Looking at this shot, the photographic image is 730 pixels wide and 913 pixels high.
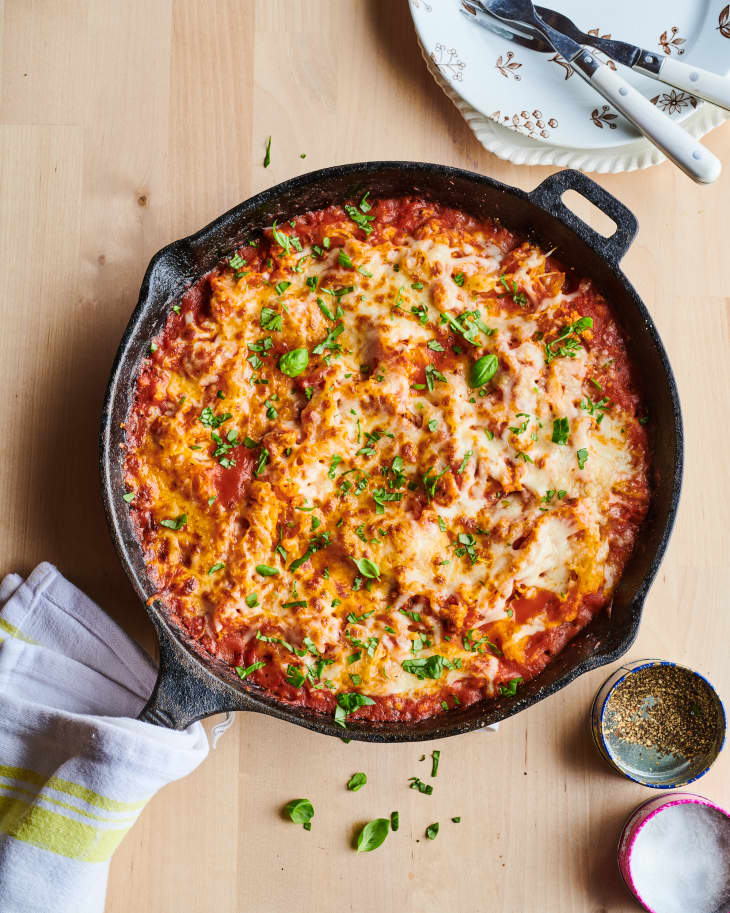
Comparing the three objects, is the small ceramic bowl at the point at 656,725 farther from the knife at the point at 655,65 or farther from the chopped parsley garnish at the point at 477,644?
the knife at the point at 655,65

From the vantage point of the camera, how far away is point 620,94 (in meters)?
3.10

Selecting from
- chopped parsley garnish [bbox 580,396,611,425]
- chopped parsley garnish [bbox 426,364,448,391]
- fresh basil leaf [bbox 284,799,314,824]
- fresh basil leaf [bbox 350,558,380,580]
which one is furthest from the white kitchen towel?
chopped parsley garnish [bbox 580,396,611,425]

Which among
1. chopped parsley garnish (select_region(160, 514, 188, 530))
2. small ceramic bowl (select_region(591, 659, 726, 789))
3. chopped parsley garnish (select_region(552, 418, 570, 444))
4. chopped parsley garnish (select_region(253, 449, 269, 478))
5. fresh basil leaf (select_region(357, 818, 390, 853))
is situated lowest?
fresh basil leaf (select_region(357, 818, 390, 853))

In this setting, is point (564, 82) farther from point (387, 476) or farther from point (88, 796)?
point (88, 796)

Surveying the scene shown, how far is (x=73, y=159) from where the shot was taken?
3488 millimetres

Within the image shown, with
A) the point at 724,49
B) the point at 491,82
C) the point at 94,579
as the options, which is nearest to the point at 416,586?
the point at 94,579

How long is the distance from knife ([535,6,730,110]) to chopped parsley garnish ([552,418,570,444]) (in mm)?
1411

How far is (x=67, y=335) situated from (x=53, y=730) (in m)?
1.62

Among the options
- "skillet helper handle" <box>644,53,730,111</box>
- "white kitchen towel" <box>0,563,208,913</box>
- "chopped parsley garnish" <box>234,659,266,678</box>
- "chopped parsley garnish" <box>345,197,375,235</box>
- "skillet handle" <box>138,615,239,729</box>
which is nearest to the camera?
"skillet handle" <box>138,615,239,729</box>

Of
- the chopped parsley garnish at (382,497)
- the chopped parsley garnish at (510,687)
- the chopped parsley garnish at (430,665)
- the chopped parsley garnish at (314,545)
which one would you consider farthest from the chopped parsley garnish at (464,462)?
the chopped parsley garnish at (510,687)

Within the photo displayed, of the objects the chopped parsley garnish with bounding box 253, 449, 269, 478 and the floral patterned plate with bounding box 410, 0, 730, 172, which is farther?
the floral patterned plate with bounding box 410, 0, 730, 172

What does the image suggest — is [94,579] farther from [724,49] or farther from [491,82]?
[724,49]

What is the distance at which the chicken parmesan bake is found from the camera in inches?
117

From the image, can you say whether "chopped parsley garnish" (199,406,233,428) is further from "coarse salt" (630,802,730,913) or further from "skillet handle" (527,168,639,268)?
"coarse salt" (630,802,730,913)
